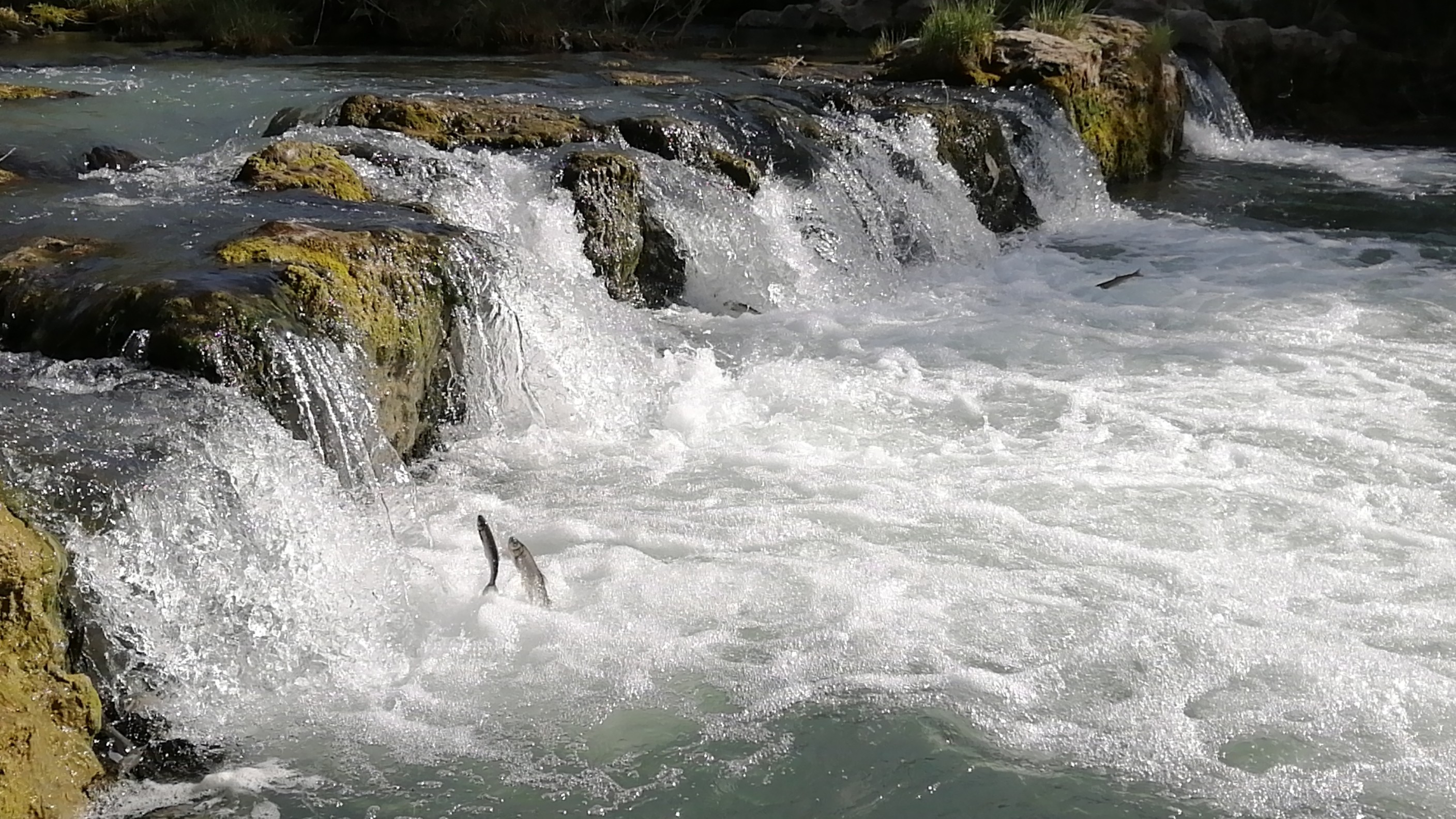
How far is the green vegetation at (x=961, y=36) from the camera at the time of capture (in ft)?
29.9

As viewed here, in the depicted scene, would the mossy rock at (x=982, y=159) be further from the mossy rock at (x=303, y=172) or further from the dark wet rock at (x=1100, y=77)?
the mossy rock at (x=303, y=172)

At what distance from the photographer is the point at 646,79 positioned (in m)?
→ 9.71

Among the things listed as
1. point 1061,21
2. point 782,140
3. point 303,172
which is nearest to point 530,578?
point 303,172

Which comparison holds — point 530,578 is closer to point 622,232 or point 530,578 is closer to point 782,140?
point 622,232

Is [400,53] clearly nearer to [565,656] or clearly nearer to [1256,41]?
[1256,41]

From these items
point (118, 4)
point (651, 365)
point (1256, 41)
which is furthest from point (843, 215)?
point (118, 4)

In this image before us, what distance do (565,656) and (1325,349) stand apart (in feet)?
13.3

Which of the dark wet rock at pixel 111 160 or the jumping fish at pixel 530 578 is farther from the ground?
the dark wet rock at pixel 111 160

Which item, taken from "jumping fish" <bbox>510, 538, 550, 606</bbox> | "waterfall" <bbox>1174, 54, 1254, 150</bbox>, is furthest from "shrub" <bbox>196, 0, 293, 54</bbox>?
"jumping fish" <bbox>510, 538, 550, 606</bbox>

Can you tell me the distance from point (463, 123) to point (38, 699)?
172 inches

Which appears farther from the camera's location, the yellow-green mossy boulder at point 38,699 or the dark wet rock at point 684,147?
the dark wet rock at point 684,147

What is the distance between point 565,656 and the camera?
323cm

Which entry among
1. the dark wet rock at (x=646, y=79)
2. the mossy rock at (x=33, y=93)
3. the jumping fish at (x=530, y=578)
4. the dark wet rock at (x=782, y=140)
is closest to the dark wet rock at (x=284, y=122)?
the mossy rock at (x=33, y=93)

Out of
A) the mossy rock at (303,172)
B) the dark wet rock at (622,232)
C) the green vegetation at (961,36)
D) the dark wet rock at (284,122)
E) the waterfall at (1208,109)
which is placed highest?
the green vegetation at (961,36)
